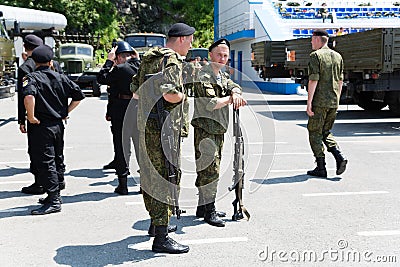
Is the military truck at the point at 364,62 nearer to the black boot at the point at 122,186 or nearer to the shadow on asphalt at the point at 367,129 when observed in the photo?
the shadow on asphalt at the point at 367,129

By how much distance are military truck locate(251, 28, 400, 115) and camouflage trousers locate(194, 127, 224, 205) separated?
7.04 m

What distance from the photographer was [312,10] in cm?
3003

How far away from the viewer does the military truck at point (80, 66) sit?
22141mm

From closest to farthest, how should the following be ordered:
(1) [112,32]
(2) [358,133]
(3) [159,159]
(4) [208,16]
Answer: (3) [159,159] < (2) [358,133] < (1) [112,32] < (4) [208,16]

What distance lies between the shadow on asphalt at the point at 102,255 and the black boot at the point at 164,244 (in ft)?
0.20

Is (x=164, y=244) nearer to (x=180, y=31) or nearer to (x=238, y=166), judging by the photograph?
(x=238, y=166)

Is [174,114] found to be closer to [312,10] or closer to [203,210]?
[203,210]

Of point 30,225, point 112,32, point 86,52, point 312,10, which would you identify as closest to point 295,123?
point 30,225

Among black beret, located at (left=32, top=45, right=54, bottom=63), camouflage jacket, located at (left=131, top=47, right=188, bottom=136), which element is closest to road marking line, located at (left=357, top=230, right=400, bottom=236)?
camouflage jacket, located at (left=131, top=47, right=188, bottom=136)

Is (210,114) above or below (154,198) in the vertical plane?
above

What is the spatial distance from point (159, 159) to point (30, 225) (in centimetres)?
172

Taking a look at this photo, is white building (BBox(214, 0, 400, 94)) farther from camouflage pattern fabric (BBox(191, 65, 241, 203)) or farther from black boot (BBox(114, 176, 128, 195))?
camouflage pattern fabric (BBox(191, 65, 241, 203))

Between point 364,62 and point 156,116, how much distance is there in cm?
857

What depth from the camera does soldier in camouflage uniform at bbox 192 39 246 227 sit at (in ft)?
17.1
